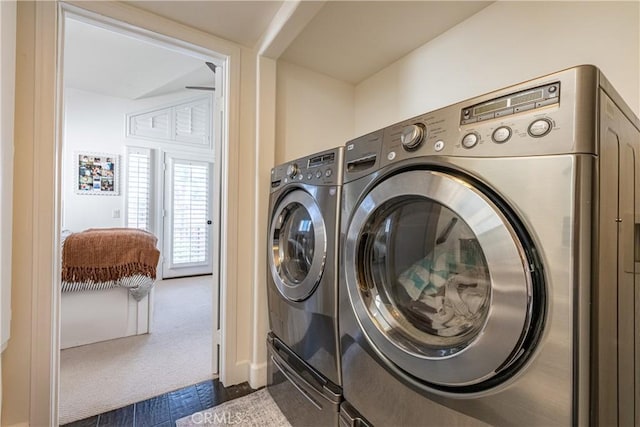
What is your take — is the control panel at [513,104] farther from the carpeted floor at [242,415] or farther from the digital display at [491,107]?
the carpeted floor at [242,415]

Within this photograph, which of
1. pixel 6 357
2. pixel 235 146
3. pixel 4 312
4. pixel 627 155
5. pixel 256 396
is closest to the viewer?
pixel 627 155

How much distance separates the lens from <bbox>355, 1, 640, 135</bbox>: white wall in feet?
3.44

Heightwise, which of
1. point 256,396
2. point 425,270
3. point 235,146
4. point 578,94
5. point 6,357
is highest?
point 235,146

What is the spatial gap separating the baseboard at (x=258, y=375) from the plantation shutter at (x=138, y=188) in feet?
11.0

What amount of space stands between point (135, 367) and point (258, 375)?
892 millimetres

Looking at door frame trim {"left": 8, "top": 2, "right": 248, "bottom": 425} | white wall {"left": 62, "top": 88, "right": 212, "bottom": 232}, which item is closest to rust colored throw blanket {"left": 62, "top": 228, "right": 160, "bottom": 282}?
door frame trim {"left": 8, "top": 2, "right": 248, "bottom": 425}

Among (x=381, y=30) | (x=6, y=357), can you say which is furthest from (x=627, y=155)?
(x=6, y=357)

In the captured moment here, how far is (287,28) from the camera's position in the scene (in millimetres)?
1473

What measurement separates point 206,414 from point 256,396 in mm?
281

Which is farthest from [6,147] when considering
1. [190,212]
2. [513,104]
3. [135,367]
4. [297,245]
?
[190,212]

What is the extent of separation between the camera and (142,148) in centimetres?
416

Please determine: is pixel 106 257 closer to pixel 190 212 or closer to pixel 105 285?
pixel 105 285

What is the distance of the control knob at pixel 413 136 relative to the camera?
790 mm

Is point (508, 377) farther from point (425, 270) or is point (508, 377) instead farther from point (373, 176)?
point (373, 176)
